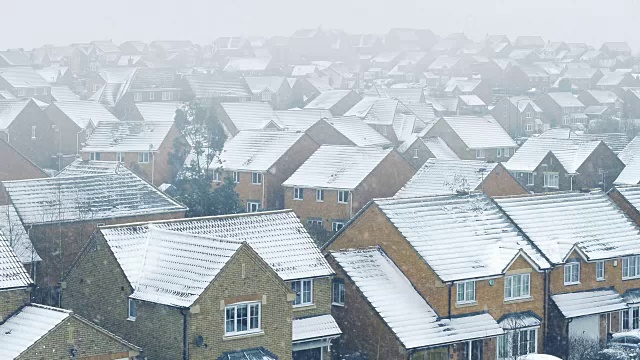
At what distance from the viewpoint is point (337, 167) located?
5819 centimetres

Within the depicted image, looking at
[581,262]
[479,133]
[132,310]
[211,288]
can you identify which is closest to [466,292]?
[581,262]

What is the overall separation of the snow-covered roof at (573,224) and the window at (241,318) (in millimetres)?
12123

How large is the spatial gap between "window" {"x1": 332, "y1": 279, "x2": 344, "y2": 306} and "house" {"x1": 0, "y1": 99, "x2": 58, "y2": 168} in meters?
42.3

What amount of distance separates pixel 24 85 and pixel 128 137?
38860 mm

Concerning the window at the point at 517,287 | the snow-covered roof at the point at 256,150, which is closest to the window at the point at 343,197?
the snow-covered roof at the point at 256,150

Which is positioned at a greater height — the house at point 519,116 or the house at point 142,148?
the house at point 519,116

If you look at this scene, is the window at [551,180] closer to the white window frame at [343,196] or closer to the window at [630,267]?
the white window frame at [343,196]

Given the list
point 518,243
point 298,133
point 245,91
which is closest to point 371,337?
point 518,243

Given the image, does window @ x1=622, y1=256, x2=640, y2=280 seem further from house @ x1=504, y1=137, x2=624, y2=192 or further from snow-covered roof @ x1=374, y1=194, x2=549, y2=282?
house @ x1=504, y1=137, x2=624, y2=192

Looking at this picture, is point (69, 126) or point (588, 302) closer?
point (588, 302)

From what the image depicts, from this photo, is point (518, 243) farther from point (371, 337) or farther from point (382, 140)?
point (382, 140)

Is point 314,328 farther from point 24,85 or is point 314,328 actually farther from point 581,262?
point 24,85

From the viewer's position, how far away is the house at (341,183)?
2210 inches

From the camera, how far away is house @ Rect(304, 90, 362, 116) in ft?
321
